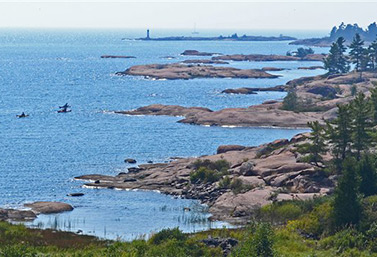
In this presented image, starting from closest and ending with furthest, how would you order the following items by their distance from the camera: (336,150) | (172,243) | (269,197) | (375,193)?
(172,243) → (375,193) → (269,197) → (336,150)

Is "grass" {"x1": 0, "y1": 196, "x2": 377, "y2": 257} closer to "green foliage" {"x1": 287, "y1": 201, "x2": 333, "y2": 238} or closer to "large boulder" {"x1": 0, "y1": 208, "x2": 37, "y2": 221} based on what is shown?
"green foliage" {"x1": 287, "y1": 201, "x2": 333, "y2": 238}

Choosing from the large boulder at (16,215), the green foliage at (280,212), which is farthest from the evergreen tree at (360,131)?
the large boulder at (16,215)

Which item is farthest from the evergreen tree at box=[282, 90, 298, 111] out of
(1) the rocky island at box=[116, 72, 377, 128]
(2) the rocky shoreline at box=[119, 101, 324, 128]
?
(2) the rocky shoreline at box=[119, 101, 324, 128]

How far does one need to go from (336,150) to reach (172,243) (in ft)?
100

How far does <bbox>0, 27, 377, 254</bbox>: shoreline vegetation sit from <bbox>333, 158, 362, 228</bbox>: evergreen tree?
2.4 inches

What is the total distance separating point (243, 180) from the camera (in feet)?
217

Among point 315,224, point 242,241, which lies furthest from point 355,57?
point 242,241

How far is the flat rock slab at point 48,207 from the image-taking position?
60.3 metres

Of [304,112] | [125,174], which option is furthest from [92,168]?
[304,112]

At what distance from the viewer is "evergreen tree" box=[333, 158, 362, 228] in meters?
43.5

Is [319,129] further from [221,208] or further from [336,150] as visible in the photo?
[221,208]

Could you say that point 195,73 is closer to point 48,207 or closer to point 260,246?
point 48,207

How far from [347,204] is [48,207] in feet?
89.3

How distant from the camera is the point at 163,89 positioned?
162 m
